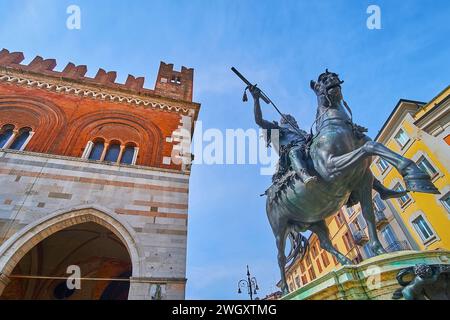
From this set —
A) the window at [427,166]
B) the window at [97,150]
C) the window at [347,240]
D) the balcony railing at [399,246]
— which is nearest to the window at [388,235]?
the balcony railing at [399,246]

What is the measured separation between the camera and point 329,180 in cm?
369

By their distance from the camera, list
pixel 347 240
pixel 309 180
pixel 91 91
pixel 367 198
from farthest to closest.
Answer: pixel 347 240
pixel 91 91
pixel 367 198
pixel 309 180

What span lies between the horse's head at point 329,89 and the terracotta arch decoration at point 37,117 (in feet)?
32.6

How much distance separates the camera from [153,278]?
Result: 6.39 metres

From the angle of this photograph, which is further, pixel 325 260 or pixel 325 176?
pixel 325 260

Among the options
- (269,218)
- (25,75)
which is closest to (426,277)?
(269,218)

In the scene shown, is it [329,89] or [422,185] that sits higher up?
[329,89]

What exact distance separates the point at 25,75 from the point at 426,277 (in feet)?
51.1

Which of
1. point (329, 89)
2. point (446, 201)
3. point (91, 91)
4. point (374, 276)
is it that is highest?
Answer: point (91, 91)

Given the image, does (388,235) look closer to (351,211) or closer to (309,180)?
(351,211)

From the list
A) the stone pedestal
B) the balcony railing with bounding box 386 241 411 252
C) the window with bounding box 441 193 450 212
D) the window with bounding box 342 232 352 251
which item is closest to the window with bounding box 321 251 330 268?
the window with bounding box 342 232 352 251

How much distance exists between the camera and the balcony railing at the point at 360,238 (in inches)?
759

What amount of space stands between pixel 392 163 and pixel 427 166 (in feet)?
52.4

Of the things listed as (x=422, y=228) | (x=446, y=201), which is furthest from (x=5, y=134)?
(x=422, y=228)
